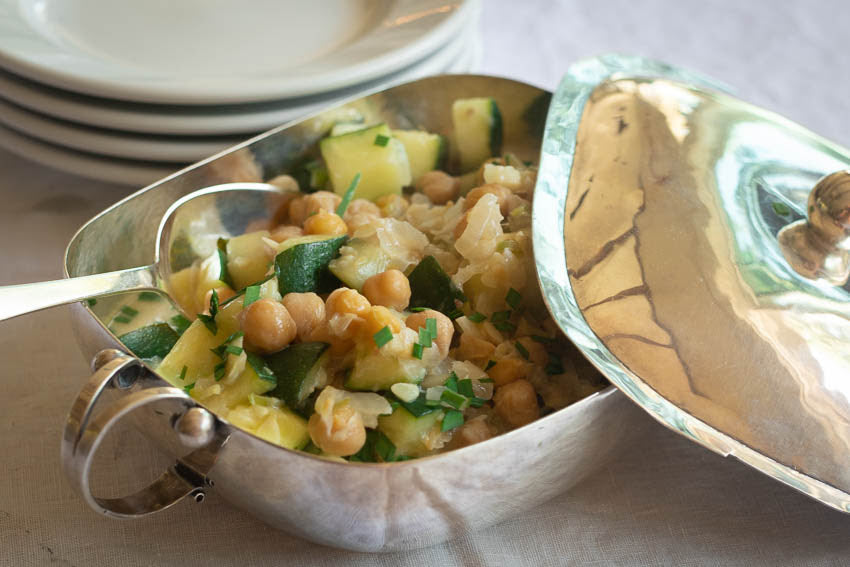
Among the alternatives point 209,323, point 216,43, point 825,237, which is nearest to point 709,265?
point 825,237

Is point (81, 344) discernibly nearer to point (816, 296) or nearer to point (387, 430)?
point (387, 430)

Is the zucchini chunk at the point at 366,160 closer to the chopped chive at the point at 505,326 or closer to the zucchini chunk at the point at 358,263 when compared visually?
the zucchini chunk at the point at 358,263

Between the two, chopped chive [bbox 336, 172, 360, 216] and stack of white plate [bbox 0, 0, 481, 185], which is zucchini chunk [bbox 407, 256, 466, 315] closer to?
chopped chive [bbox 336, 172, 360, 216]

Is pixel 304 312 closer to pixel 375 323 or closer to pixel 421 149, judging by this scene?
pixel 375 323

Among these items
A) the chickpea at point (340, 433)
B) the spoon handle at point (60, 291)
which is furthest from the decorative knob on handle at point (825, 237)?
the spoon handle at point (60, 291)

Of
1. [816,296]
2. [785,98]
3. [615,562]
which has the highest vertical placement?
[816,296]

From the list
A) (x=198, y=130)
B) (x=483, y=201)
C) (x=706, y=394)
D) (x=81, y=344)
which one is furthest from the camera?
(x=198, y=130)

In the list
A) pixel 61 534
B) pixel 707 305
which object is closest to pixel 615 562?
pixel 707 305
